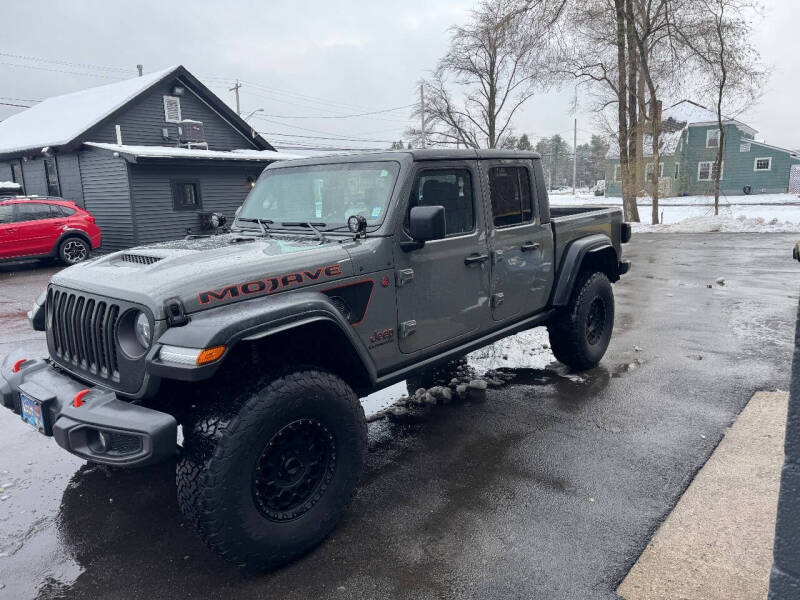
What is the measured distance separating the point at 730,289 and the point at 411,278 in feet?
25.1

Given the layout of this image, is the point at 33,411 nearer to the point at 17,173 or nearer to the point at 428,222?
the point at 428,222

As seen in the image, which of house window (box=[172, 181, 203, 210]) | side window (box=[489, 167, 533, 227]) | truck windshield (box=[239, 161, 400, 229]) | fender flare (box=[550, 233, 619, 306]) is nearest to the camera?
truck windshield (box=[239, 161, 400, 229])

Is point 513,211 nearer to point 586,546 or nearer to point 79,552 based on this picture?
point 586,546

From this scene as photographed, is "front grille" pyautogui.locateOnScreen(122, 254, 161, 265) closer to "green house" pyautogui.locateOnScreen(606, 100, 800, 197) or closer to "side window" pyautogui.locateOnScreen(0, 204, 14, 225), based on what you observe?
"side window" pyautogui.locateOnScreen(0, 204, 14, 225)

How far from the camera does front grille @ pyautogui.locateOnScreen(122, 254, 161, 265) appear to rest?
3.10 metres

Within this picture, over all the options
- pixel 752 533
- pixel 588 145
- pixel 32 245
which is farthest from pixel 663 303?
pixel 588 145

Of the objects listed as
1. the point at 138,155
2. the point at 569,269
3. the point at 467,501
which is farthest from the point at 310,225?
the point at 138,155

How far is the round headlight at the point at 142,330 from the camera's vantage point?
8.50 ft

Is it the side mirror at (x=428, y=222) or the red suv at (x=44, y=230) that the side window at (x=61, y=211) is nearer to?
the red suv at (x=44, y=230)

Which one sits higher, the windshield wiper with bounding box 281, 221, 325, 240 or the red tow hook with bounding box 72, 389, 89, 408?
the windshield wiper with bounding box 281, 221, 325, 240

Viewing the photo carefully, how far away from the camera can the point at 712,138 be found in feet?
140

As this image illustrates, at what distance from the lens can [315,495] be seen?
2.85 m

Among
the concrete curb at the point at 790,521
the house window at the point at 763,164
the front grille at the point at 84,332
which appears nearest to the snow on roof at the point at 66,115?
the front grille at the point at 84,332

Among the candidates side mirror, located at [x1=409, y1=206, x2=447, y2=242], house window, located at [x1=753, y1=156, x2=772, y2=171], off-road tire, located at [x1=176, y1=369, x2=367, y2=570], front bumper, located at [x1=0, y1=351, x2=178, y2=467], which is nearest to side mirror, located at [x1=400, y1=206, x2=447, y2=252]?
side mirror, located at [x1=409, y1=206, x2=447, y2=242]
